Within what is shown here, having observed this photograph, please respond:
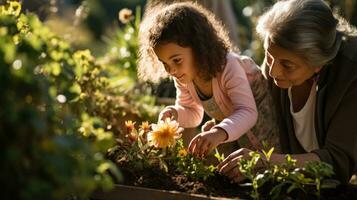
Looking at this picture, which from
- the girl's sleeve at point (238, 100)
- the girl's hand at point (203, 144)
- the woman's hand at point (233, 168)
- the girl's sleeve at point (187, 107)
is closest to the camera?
the woman's hand at point (233, 168)

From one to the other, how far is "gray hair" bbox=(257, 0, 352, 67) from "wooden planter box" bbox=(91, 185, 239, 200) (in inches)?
31.7

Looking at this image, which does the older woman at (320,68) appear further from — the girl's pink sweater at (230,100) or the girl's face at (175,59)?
the girl's face at (175,59)

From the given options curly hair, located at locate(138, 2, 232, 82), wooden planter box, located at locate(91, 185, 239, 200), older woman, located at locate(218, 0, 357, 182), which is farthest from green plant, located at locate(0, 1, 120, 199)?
curly hair, located at locate(138, 2, 232, 82)

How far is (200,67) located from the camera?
9.61ft

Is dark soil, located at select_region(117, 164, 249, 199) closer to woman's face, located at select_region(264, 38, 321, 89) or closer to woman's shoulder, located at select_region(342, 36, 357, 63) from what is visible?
woman's face, located at select_region(264, 38, 321, 89)

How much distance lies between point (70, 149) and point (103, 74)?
3.26 meters

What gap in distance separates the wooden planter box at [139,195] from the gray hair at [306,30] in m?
0.81

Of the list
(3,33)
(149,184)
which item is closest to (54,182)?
(3,33)

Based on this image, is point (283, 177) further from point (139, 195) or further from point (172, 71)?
point (172, 71)

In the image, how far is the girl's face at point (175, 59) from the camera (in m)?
2.80

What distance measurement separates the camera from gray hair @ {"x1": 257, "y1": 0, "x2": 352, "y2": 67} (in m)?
2.59

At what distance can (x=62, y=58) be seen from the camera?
1.77 metres

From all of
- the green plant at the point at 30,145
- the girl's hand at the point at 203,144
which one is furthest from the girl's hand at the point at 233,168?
the green plant at the point at 30,145

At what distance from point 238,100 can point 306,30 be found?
48 cm
